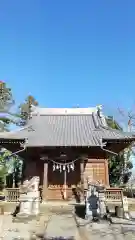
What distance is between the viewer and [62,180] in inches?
653

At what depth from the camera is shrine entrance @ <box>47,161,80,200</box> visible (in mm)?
16266

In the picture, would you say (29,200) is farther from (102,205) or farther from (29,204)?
(102,205)

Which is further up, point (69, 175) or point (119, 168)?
point (119, 168)

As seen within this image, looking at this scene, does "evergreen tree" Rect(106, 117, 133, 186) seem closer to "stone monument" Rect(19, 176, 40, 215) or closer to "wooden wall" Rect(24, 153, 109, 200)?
"wooden wall" Rect(24, 153, 109, 200)

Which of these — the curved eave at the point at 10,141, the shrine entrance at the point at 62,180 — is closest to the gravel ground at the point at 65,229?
the shrine entrance at the point at 62,180

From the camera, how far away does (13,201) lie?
13836mm

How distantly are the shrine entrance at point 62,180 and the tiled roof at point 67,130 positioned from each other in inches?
71.7

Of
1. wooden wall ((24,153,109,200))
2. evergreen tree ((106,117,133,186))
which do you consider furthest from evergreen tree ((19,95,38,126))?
wooden wall ((24,153,109,200))

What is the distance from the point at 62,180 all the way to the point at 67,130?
3953 mm

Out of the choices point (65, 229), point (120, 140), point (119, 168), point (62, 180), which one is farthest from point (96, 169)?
point (119, 168)

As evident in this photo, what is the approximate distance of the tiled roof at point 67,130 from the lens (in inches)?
625

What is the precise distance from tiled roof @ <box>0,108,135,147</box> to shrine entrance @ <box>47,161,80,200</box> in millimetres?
1820

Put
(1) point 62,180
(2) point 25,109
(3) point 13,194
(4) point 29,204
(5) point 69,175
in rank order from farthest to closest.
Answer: (2) point 25,109 < (5) point 69,175 < (1) point 62,180 < (3) point 13,194 < (4) point 29,204

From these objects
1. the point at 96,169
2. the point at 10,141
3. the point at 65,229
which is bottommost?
the point at 65,229
